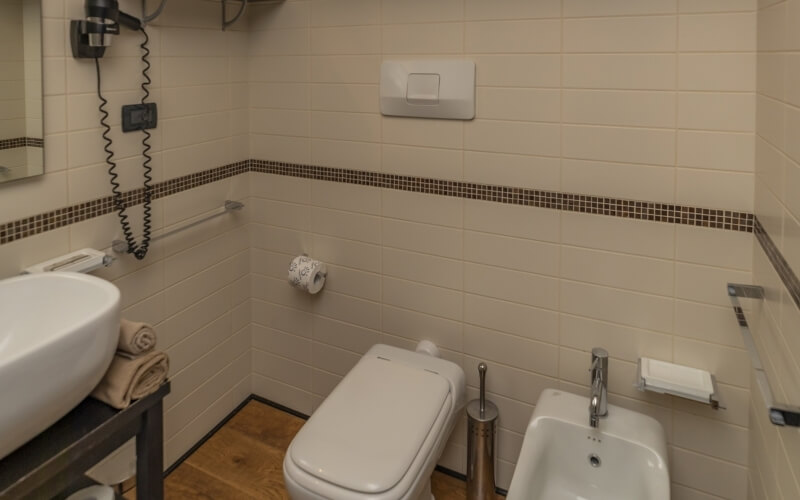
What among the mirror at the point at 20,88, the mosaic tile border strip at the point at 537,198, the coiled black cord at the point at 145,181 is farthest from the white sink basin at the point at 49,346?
the mosaic tile border strip at the point at 537,198

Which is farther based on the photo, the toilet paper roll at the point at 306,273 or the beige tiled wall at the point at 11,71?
the toilet paper roll at the point at 306,273

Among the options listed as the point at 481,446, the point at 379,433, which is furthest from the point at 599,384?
the point at 379,433

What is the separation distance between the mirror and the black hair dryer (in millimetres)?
95

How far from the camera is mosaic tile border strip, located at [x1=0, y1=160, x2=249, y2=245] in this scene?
4.85ft

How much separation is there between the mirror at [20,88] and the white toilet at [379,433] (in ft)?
3.33

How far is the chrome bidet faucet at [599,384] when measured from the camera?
1.57m

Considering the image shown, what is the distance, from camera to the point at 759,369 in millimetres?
1048

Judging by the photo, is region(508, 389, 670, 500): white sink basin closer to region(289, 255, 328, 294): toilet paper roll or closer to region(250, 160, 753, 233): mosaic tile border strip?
A: region(250, 160, 753, 233): mosaic tile border strip

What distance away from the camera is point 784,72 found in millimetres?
1189

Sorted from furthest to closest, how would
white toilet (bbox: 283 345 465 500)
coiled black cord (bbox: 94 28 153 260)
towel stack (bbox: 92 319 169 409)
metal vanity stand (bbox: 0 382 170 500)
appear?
1. coiled black cord (bbox: 94 28 153 260)
2. white toilet (bbox: 283 345 465 500)
3. towel stack (bbox: 92 319 169 409)
4. metal vanity stand (bbox: 0 382 170 500)

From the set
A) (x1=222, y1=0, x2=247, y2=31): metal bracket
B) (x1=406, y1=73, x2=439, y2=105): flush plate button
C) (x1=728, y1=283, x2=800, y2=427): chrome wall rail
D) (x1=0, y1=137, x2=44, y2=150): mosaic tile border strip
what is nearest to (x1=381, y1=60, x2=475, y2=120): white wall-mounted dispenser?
(x1=406, y1=73, x2=439, y2=105): flush plate button

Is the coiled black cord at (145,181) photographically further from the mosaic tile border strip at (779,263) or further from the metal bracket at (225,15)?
the mosaic tile border strip at (779,263)

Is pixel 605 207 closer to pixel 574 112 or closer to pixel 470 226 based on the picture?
pixel 574 112

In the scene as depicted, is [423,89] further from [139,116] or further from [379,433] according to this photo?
[379,433]
